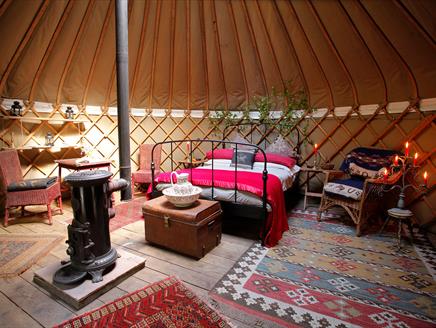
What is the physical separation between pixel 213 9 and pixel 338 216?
315cm

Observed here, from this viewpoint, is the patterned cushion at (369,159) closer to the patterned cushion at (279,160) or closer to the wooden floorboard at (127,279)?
the patterned cushion at (279,160)

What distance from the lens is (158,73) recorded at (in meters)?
4.14

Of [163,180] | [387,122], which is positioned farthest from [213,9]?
[387,122]

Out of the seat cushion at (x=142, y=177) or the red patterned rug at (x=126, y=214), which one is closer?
the red patterned rug at (x=126, y=214)

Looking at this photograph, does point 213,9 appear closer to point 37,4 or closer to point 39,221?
point 37,4

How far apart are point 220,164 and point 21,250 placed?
2.38 m

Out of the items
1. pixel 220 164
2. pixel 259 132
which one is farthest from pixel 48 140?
pixel 259 132

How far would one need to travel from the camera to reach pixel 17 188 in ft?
8.68

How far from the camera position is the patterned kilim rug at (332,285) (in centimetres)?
144

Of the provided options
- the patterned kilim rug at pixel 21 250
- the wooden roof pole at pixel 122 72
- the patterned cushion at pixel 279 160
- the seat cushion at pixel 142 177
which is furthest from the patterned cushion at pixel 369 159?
the patterned kilim rug at pixel 21 250

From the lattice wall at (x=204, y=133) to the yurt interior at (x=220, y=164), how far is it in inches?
0.9

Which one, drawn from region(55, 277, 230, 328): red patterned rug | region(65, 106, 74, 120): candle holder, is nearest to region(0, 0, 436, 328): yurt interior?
region(55, 277, 230, 328): red patterned rug

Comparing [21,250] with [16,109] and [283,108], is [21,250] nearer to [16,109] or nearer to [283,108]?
[16,109]

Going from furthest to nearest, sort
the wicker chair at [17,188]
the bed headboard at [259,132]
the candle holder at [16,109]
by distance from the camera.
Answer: the bed headboard at [259,132] → the candle holder at [16,109] → the wicker chair at [17,188]
